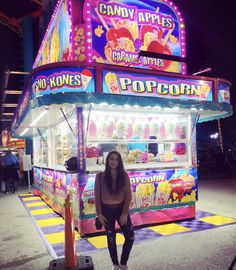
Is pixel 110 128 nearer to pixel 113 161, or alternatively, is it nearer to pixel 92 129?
pixel 92 129

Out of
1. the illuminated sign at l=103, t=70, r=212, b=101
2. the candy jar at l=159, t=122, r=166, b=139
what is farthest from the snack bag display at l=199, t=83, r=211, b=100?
the candy jar at l=159, t=122, r=166, b=139

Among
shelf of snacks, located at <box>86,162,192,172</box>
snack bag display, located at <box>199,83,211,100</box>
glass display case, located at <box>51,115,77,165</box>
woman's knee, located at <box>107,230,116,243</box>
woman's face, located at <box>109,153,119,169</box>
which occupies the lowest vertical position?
woman's knee, located at <box>107,230,116,243</box>

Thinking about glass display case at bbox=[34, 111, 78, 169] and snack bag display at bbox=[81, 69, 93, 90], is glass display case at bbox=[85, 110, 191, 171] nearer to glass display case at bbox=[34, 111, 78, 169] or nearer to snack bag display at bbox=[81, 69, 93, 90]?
glass display case at bbox=[34, 111, 78, 169]

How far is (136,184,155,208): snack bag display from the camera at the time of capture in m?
7.20

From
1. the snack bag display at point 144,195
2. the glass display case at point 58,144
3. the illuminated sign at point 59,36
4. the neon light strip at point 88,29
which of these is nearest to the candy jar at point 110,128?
the glass display case at point 58,144

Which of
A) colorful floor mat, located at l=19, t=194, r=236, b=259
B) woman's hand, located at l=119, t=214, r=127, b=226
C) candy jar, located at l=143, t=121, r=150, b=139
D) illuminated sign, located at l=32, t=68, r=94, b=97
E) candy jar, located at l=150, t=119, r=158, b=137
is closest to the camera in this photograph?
woman's hand, located at l=119, t=214, r=127, b=226

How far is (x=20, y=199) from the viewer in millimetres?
12859

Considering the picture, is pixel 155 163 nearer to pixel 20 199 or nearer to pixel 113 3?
pixel 113 3

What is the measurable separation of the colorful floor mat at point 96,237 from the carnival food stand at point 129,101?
0.29 meters

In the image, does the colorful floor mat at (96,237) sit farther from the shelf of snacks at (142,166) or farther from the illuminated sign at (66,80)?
the illuminated sign at (66,80)

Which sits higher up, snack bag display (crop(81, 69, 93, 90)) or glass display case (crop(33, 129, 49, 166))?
snack bag display (crop(81, 69, 93, 90))

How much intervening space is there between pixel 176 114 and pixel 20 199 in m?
7.88

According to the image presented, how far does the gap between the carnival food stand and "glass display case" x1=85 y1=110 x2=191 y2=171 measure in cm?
3

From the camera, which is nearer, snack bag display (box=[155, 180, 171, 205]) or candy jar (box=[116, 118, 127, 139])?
snack bag display (box=[155, 180, 171, 205])
